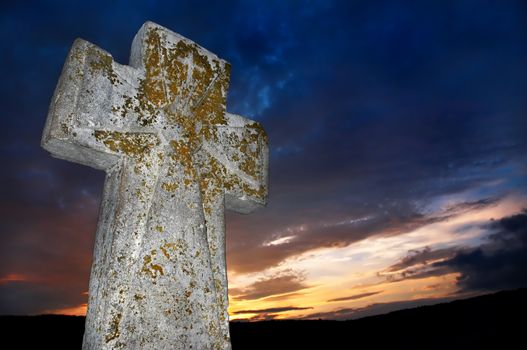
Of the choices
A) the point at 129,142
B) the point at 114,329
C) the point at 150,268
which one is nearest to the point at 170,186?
the point at 129,142

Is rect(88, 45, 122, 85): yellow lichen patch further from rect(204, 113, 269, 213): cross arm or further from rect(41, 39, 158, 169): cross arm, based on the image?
rect(204, 113, 269, 213): cross arm

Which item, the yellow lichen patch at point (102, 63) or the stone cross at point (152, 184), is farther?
the yellow lichen patch at point (102, 63)

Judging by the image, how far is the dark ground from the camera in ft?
22.5

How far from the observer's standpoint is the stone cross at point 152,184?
7.85 feet

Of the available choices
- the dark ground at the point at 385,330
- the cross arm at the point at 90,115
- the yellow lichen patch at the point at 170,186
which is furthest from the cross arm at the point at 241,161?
the dark ground at the point at 385,330

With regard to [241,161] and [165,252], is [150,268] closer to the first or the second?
[165,252]

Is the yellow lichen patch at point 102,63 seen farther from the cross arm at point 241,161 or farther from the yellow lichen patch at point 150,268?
the yellow lichen patch at point 150,268

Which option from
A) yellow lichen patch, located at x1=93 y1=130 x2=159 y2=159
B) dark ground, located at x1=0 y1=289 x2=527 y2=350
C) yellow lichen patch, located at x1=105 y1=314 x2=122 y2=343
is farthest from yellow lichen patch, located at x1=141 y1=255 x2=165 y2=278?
dark ground, located at x1=0 y1=289 x2=527 y2=350

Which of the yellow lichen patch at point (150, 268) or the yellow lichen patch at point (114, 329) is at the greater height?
the yellow lichen patch at point (150, 268)

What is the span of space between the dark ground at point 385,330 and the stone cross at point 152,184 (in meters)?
6.01

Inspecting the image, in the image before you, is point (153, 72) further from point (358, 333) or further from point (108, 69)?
point (358, 333)

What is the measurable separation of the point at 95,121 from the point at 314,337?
8421 mm

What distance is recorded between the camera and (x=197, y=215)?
2830mm

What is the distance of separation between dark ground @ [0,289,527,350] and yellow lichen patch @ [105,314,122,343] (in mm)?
6517
